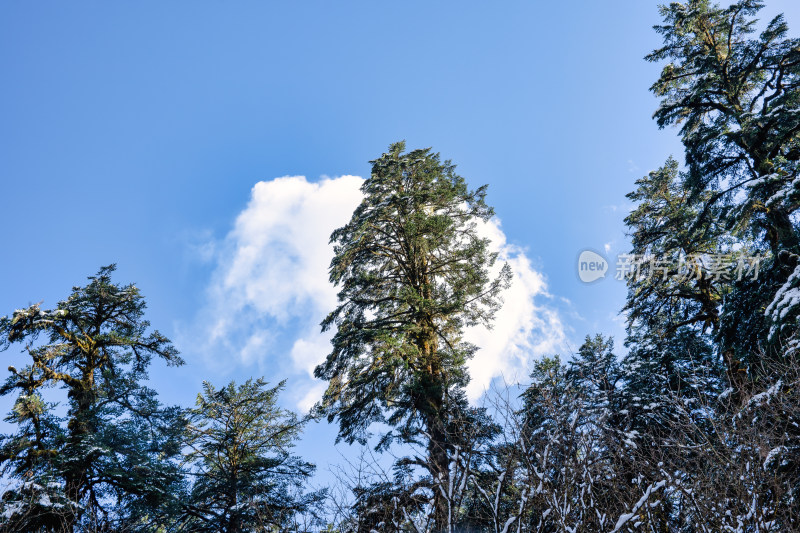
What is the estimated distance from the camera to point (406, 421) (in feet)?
43.3

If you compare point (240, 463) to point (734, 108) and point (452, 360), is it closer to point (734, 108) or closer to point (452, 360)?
point (452, 360)

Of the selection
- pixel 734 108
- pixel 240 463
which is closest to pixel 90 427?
pixel 240 463

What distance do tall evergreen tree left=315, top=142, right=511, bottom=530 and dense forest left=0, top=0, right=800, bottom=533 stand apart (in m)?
0.07

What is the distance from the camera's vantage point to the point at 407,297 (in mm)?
13203

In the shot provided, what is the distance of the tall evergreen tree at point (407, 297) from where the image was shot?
1266 cm

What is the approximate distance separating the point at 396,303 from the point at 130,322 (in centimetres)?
1023

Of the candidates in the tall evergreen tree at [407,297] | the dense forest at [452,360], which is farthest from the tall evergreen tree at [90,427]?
the tall evergreen tree at [407,297]

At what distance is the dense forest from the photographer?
359 inches

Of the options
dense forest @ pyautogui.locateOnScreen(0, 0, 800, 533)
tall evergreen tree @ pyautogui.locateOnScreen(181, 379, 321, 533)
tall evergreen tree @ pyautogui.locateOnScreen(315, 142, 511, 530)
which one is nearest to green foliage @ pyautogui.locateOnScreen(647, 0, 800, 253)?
dense forest @ pyautogui.locateOnScreen(0, 0, 800, 533)

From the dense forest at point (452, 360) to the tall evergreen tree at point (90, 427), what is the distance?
63 millimetres

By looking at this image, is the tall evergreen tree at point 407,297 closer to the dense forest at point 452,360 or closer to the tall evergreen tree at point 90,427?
the dense forest at point 452,360

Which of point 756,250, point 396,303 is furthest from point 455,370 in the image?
point 756,250

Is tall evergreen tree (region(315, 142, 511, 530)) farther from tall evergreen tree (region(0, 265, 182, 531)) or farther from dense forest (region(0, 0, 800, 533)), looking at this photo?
tall evergreen tree (region(0, 265, 182, 531))

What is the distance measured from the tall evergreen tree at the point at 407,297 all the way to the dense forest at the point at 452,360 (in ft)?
0.22
